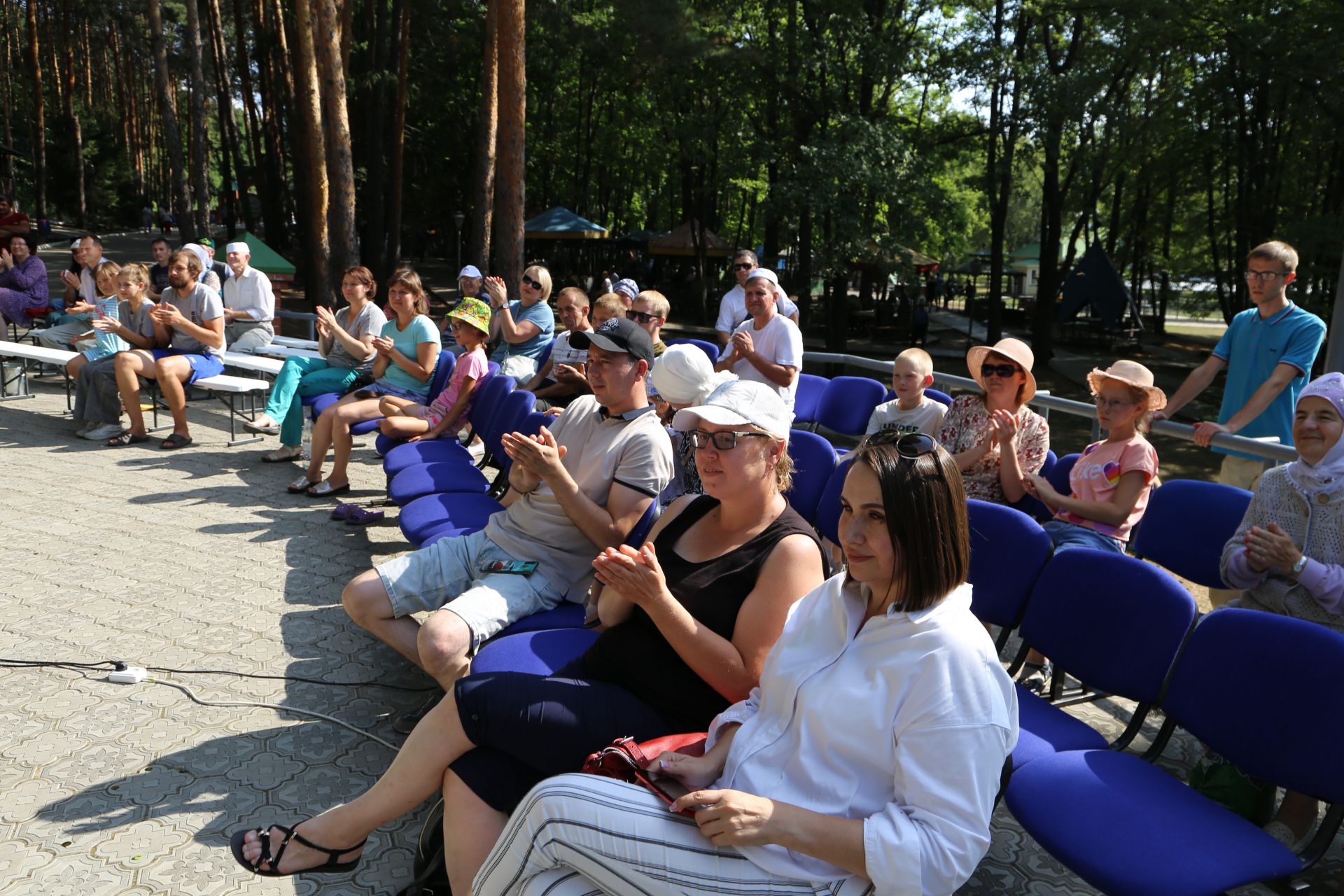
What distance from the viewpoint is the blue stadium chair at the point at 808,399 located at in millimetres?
7359

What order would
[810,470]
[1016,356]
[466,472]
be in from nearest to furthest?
[1016,356]
[810,470]
[466,472]

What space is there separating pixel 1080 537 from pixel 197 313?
7.52 meters

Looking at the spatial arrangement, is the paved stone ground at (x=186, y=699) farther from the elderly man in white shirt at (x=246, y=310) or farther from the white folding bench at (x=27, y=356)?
the elderly man in white shirt at (x=246, y=310)

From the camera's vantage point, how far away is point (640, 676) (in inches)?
104

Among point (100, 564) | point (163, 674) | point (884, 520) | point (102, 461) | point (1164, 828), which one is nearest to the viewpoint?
point (884, 520)

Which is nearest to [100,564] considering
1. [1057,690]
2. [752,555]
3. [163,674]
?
[163,674]

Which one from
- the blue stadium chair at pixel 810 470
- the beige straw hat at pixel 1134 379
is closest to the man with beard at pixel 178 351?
the blue stadium chair at pixel 810 470

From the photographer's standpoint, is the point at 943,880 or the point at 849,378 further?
the point at 849,378

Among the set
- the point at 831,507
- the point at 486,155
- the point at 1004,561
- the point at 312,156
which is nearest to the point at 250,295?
the point at 312,156

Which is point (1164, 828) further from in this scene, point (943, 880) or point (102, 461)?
point (102, 461)

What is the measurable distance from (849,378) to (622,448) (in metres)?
3.96

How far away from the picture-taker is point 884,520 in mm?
1996

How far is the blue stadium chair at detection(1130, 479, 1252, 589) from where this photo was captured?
385 centimetres

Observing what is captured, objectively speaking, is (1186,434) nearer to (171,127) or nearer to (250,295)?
(250,295)
